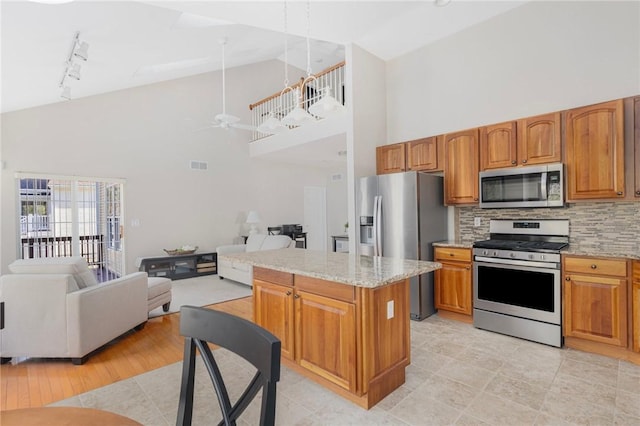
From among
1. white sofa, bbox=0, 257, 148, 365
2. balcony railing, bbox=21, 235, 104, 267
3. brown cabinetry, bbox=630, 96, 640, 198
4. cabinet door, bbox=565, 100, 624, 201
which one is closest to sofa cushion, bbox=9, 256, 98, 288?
white sofa, bbox=0, 257, 148, 365

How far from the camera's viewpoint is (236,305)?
4508 mm

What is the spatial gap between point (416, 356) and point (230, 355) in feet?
5.54

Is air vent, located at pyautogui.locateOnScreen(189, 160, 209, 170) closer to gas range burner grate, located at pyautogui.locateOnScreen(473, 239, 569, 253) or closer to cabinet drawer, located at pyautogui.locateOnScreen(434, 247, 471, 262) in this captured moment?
cabinet drawer, located at pyautogui.locateOnScreen(434, 247, 471, 262)

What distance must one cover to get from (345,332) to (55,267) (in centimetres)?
265

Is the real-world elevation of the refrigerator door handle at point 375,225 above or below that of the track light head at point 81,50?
below

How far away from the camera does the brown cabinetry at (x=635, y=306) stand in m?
2.56

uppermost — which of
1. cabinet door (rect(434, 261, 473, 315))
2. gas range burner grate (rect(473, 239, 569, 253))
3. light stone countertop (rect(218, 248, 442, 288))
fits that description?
gas range burner grate (rect(473, 239, 569, 253))

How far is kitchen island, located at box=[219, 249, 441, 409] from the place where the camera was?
205 cm

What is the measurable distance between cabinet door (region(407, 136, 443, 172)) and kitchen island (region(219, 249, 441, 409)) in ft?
6.58

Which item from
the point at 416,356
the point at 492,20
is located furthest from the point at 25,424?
Result: the point at 492,20

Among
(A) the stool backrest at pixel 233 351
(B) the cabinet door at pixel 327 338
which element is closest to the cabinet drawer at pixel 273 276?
(B) the cabinet door at pixel 327 338

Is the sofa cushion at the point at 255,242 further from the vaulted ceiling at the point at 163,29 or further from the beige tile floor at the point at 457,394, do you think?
the vaulted ceiling at the point at 163,29

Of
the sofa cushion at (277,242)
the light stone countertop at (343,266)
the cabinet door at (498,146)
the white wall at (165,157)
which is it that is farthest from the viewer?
the sofa cushion at (277,242)

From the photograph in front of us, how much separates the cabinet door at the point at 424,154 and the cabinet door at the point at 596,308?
6.09 feet
